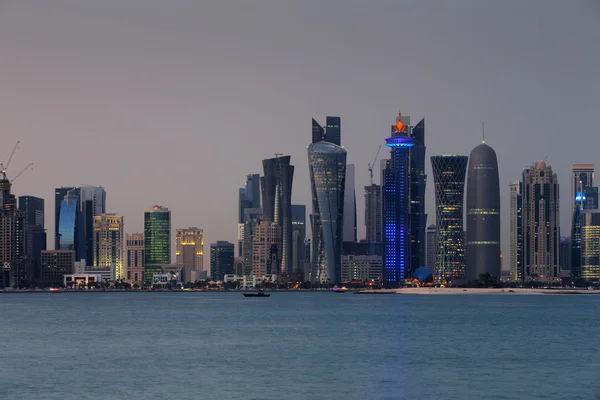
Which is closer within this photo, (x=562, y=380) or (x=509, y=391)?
(x=509, y=391)

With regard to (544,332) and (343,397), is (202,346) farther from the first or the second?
(544,332)

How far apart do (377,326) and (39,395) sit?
71.6m

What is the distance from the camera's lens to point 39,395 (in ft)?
210

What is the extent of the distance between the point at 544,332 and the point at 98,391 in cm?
6882

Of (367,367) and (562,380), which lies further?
(367,367)

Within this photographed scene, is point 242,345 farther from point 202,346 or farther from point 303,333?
point 303,333

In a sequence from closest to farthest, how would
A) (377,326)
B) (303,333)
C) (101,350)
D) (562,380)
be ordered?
(562,380), (101,350), (303,333), (377,326)

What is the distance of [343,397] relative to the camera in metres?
62.9

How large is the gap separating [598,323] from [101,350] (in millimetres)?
76885

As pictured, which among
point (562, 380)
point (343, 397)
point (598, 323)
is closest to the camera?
point (343, 397)

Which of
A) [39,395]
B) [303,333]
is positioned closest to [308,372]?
[39,395]

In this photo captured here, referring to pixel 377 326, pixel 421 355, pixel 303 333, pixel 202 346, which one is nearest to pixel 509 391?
pixel 421 355

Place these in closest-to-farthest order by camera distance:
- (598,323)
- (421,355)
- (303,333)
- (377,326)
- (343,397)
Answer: (343,397), (421,355), (303,333), (377,326), (598,323)

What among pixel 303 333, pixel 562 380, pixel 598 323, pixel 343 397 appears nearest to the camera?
pixel 343 397
